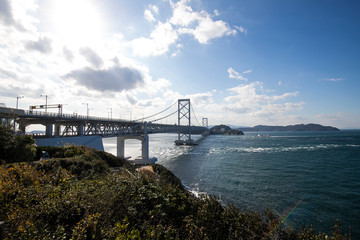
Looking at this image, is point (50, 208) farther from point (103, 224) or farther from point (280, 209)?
point (280, 209)

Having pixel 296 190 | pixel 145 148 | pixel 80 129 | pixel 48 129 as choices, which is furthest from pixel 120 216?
pixel 145 148

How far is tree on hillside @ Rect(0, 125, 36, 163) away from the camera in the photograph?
1014 centimetres

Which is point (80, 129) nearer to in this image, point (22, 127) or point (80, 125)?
point (80, 125)

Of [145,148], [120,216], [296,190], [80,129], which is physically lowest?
[296,190]

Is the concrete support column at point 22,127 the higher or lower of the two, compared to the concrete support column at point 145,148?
higher

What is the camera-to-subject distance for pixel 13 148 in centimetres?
1023

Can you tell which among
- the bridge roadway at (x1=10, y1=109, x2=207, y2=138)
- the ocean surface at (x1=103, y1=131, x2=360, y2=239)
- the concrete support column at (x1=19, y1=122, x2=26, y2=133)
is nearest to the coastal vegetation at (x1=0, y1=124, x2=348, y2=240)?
the ocean surface at (x1=103, y1=131, x2=360, y2=239)

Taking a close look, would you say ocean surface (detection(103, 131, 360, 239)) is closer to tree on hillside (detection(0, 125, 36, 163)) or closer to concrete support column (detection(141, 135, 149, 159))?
tree on hillside (detection(0, 125, 36, 163))

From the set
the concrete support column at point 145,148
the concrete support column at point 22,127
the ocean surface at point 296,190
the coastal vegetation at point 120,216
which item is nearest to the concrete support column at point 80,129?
the concrete support column at point 22,127

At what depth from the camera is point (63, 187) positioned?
523cm

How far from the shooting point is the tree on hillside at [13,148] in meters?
10.1

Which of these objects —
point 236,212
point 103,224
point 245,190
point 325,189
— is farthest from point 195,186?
point 103,224

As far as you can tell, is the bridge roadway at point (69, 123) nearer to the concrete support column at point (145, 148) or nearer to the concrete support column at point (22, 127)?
the concrete support column at point (22, 127)

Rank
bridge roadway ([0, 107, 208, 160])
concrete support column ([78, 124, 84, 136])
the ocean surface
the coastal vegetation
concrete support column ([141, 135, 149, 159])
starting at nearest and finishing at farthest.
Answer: the coastal vegetation → the ocean surface → bridge roadway ([0, 107, 208, 160]) → concrete support column ([78, 124, 84, 136]) → concrete support column ([141, 135, 149, 159])
